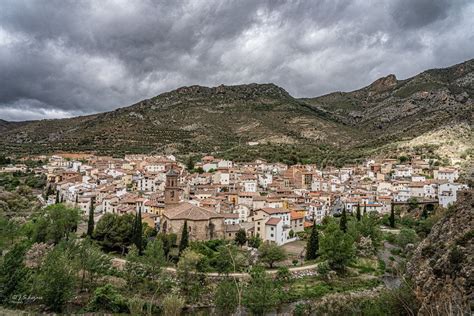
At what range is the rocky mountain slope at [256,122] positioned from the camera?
98.2 m

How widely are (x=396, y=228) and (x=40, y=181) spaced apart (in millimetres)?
59186

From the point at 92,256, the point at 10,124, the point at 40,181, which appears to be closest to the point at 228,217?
the point at 92,256

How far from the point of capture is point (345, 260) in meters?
32.2

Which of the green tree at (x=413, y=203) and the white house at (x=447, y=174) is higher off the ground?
the white house at (x=447, y=174)

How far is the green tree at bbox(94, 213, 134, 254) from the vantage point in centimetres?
3359

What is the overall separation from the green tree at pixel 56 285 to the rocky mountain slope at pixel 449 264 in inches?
852

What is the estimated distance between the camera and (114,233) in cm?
3359

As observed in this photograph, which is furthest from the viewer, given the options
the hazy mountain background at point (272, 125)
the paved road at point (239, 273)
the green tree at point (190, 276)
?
the hazy mountain background at point (272, 125)

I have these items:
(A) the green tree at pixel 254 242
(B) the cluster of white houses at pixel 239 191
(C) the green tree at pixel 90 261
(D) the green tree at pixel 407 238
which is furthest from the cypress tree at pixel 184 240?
(D) the green tree at pixel 407 238

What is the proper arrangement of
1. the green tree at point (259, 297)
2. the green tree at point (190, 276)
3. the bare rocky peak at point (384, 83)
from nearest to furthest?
the green tree at point (259, 297) → the green tree at point (190, 276) → the bare rocky peak at point (384, 83)

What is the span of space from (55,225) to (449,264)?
112ft

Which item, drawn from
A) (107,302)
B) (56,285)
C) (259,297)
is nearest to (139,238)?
(107,302)

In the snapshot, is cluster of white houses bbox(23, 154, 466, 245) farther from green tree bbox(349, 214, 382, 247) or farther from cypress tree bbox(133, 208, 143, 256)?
green tree bbox(349, 214, 382, 247)

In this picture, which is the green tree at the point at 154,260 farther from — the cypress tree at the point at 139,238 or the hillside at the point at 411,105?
the hillside at the point at 411,105
